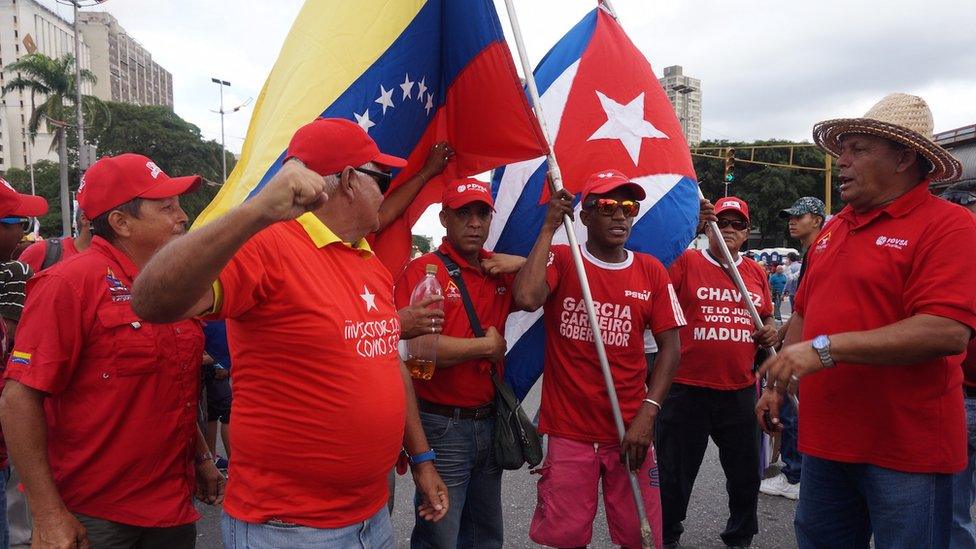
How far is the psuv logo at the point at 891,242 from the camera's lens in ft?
7.61

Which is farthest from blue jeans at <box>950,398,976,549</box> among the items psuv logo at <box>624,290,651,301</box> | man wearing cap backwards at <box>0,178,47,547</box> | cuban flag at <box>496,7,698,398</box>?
man wearing cap backwards at <box>0,178,47,547</box>

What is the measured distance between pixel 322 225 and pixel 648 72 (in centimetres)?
282

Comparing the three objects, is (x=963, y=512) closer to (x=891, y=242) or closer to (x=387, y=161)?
(x=891, y=242)

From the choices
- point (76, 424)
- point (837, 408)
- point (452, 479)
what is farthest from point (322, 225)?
point (837, 408)

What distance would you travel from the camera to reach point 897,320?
2330 millimetres

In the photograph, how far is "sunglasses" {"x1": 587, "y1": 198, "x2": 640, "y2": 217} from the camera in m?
3.16

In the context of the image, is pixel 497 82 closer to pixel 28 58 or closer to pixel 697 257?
pixel 697 257

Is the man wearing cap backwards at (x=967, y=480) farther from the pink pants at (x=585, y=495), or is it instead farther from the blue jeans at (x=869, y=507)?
the pink pants at (x=585, y=495)

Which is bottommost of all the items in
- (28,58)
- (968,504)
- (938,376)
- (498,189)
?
(968,504)

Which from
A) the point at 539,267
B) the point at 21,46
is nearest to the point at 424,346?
the point at 539,267

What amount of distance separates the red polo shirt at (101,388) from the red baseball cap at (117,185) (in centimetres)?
17

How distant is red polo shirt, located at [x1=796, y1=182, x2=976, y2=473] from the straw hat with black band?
13 centimetres

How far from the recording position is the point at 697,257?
14.1 ft

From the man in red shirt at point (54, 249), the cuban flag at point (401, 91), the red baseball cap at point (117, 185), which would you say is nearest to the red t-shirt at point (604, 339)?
the cuban flag at point (401, 91)
